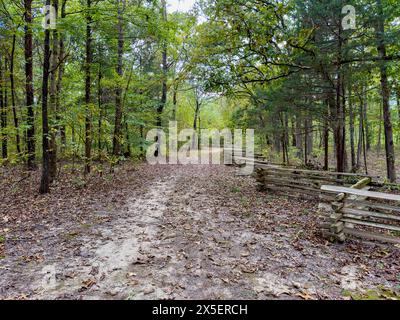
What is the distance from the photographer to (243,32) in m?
7.57

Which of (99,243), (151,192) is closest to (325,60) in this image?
(151,192)

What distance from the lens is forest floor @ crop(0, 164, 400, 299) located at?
11.2 ft

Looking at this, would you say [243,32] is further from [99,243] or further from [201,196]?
[99,243]

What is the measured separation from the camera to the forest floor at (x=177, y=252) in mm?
3422

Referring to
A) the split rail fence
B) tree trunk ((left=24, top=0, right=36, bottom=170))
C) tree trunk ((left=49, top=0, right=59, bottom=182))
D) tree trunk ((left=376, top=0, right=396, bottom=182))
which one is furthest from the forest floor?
tree trunk ((left=376, top=0, right=396, bottom=182))

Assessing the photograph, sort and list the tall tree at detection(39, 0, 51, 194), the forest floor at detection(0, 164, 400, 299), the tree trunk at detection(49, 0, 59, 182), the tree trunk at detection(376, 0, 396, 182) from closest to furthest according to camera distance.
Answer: the forest floor at detection(0, 164, 400, 299)
the tree trunk at detection(376, 0, 396, 182)
the tall tree at detection(39, 0, 51, 194)
the tree trunk at detection(49, 0, 59, 182)

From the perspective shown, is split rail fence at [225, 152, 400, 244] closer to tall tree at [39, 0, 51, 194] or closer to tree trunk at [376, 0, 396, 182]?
tree trunk at [376, 0, 396, 182]

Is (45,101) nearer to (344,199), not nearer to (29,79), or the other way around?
(29,79)

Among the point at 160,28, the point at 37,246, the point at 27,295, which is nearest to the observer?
the point at 27,295

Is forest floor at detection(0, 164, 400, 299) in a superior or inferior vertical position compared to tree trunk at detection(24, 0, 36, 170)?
inferior

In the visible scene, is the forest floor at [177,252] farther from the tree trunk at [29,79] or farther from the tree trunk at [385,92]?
the tree trunk at [385,92]

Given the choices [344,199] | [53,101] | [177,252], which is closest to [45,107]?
[53,101]

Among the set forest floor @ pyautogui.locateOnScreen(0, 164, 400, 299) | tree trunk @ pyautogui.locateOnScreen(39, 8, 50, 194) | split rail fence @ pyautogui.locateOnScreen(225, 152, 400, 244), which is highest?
tree trunk @ pyautogui.locateOnScreen(39, 8, 50, 194)

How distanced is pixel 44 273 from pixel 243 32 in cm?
764
